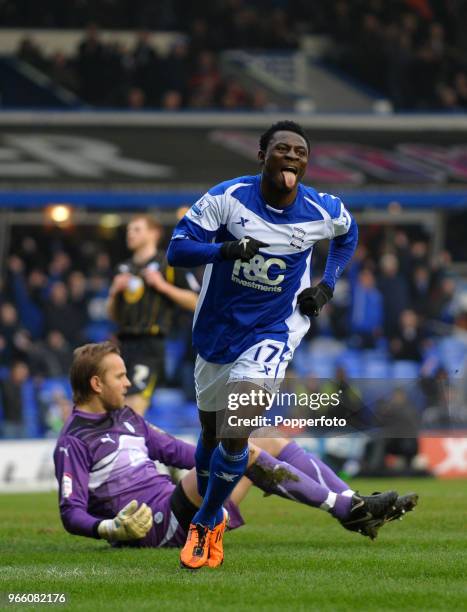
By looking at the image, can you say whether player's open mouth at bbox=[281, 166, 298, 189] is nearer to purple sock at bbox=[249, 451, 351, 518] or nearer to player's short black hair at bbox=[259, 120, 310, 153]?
player's short black hair at bbox=[259, 120, 310, 153]

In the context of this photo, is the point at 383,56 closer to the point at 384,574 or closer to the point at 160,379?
the point at 160,379

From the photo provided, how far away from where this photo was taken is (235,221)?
694 centimetres

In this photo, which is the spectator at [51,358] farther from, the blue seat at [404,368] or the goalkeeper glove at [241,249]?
the goalkeeper glove at [241,249]

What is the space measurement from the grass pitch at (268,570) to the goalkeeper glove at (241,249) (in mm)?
1567

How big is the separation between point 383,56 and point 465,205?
12.0ft

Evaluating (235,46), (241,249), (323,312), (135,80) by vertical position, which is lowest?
(323,312)

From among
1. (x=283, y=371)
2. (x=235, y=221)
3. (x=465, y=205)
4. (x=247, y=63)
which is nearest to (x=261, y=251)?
(x=235, y=221)

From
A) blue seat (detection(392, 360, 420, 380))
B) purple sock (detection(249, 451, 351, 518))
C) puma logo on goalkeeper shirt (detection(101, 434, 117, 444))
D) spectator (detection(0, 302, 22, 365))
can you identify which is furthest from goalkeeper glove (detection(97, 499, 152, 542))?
blue seat (detection(392, 360, 420, 380))

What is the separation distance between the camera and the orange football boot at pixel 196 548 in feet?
21.7

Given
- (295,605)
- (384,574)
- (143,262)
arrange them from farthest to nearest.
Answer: (143,262)
(384,574)
(295,605)

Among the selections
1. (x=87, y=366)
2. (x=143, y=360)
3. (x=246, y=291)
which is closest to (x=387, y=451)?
(x=143, y=360)

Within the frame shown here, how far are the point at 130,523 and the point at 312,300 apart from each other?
154 cm

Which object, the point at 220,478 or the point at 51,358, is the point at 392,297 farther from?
the point at 220,478

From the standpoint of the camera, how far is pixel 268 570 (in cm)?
662
